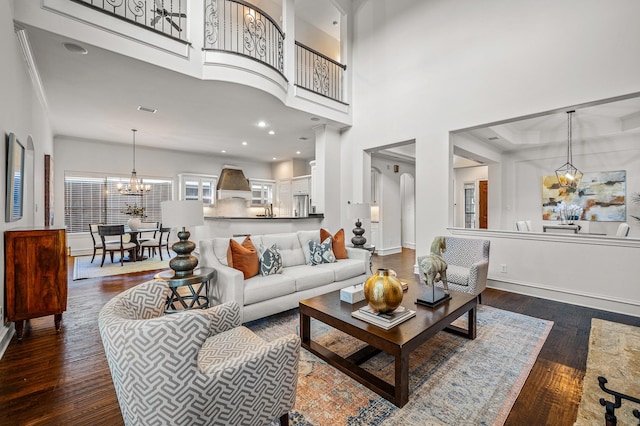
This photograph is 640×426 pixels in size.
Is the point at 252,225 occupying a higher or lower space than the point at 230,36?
→ lower

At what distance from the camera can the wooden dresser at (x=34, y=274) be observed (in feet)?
8.26

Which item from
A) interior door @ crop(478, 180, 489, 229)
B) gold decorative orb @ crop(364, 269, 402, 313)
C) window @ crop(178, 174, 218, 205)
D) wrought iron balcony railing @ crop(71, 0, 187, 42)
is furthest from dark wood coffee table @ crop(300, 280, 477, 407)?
window @ crop(178, 174, 218, 205)

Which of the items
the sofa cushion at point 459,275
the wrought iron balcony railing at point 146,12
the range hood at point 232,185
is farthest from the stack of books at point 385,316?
the range hood at point 232,185

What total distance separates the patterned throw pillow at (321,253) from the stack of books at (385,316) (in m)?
1.62

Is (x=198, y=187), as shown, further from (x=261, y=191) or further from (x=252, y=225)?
(x=252, y=225)

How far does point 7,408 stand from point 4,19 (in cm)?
305

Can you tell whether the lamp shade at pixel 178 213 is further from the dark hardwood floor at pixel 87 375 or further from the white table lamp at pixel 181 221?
the dark hardwood floor at pixel 87 375

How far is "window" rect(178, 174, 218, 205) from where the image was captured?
8.67 m

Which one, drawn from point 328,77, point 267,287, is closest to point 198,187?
point 328,77

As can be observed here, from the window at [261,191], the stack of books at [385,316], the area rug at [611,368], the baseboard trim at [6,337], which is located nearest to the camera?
the area rug at [611,368]

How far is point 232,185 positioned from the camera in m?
8.78

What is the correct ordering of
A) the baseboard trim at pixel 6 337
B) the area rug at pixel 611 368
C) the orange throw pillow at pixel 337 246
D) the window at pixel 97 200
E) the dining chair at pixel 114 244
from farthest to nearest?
the window at pixel 97 200 → the dining chair at pixel 114 244 → the orange throw pillow at pixel 337 246 → the baseboard trim at pixel 6 337 → the area rug at pixel 611 368

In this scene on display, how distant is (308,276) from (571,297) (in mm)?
3451

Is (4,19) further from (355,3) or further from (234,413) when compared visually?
(355,3)
